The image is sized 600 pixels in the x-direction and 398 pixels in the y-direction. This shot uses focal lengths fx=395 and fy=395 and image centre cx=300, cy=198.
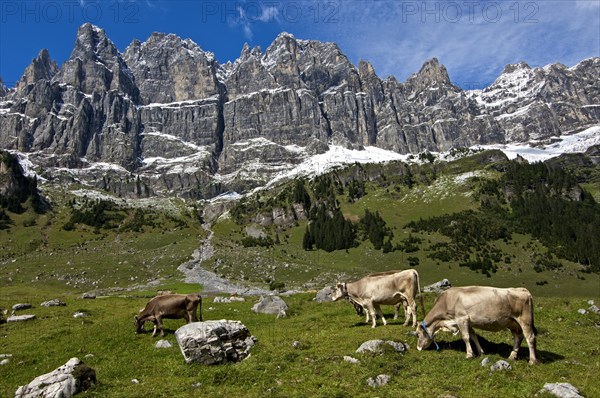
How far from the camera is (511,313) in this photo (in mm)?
16375

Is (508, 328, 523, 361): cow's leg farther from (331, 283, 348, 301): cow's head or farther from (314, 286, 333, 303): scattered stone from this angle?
(314, 286, 333, 303): scattered stone

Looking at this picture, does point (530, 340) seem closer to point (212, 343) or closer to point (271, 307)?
point (212, 343)

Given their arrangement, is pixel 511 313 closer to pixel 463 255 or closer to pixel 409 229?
pixel 463 255

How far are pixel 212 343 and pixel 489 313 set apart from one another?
12.2 meters

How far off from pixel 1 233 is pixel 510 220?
227742 mm

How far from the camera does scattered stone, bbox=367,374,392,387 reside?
14.5 m

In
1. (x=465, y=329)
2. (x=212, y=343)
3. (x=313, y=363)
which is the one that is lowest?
(x=313, y=363)

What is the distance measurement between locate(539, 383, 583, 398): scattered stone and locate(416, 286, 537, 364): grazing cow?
3259 millimetres

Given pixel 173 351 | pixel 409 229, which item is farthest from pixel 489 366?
pixel 409 229

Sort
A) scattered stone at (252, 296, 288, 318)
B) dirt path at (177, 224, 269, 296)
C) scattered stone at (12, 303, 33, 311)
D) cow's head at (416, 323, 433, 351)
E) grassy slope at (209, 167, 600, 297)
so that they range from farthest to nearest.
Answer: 1. grassy slope at (209, 167, 600, 297)
2. dirt path at (177, 224, 269, 296)
3. scattered stone at (12, 303, 33, 311)
4. scattered stone at (252, 296, 288, 318)
5. cow's head at (416, 323, 433, 351)

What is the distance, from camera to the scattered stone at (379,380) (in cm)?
1451

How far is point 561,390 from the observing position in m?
12.4

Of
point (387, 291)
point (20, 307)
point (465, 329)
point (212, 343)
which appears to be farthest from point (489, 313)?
point (20, 307)

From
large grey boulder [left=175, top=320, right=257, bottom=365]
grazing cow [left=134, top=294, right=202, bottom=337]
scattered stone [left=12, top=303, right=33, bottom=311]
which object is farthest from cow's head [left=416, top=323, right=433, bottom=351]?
scattered stone [left=12, top=303, right=33, bottom=311]
